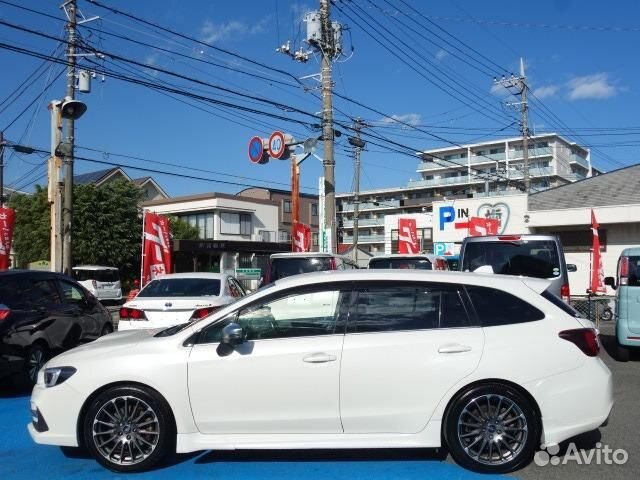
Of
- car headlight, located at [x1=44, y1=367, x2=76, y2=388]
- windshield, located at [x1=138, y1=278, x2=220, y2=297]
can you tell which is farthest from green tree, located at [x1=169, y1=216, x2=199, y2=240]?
car headlight, located at [x1=44, y1=367, x2=76, y2=388]

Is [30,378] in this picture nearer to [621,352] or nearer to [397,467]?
[397,467]

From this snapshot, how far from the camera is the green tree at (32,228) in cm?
3803

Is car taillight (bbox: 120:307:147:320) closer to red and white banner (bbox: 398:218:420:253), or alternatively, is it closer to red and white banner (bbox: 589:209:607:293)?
red and white banner (bbox: 589:209:607:293)

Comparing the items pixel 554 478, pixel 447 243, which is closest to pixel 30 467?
pixel 554 478

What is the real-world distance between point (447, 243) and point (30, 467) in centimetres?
2933

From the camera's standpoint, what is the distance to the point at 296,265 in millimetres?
11859

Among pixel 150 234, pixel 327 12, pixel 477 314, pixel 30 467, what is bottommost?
pixel 30 467

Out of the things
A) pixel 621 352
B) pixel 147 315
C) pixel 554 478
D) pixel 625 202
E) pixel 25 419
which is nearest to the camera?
pixel 554 478

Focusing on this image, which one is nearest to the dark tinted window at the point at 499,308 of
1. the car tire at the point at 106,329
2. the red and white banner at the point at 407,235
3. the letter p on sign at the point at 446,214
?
the car tire at the point at 106,329

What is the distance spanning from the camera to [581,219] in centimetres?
2830

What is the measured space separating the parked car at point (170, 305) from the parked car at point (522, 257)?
4393 millimetres

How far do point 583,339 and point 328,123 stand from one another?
1606cm

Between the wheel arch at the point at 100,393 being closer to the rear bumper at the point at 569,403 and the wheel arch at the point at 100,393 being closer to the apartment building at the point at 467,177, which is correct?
the rear bumper at the point at 569,403

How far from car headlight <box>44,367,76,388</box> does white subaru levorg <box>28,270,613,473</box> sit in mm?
17
